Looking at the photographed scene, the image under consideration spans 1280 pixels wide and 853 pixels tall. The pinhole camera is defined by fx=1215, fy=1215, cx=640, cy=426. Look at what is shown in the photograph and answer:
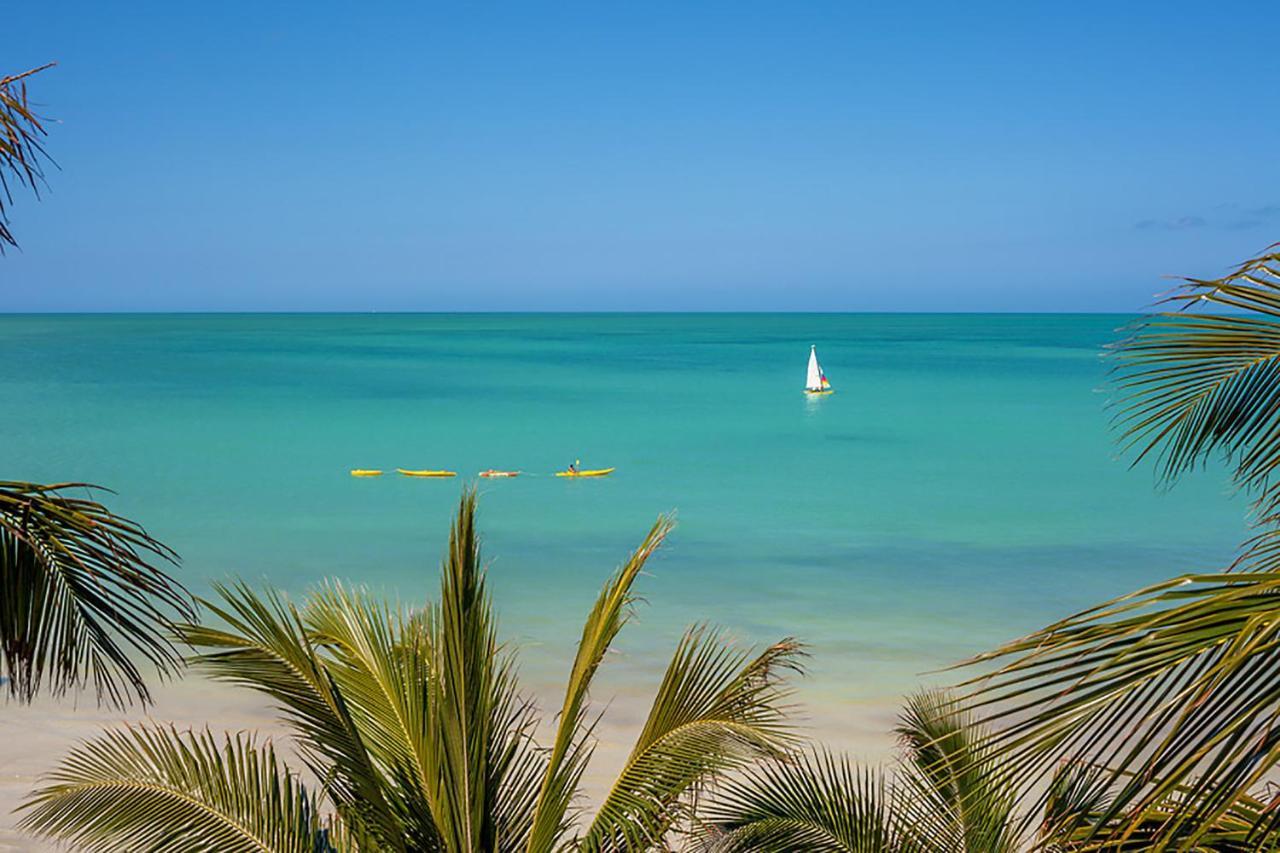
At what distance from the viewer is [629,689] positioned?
1479 centimetres

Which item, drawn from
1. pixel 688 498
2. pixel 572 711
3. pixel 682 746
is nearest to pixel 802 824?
pixel 682 746

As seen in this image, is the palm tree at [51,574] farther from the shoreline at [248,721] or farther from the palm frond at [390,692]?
the shoreline at [248,721]

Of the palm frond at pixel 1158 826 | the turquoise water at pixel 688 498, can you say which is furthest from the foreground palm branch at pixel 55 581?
the turquoise water at pixel 688 498

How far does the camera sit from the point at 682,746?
5660 millimetres

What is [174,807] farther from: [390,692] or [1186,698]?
[1186,698]

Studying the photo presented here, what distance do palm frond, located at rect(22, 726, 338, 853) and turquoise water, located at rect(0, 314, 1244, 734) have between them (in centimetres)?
493

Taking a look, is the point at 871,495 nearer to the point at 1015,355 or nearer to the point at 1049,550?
the point at 1049,550

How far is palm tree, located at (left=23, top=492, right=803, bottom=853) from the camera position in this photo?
5578mm

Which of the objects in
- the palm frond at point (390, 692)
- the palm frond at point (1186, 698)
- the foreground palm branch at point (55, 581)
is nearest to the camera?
the palm frond at point (1186, 698)

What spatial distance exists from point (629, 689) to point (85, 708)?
244 inches

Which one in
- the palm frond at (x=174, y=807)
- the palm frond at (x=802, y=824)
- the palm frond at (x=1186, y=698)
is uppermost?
the palm frond at (x=1186, y=698)

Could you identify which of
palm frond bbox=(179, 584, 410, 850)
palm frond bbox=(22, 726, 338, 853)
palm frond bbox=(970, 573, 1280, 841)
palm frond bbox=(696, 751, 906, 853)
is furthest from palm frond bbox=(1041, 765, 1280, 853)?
palm frond bbox=(22, 726, 338, 853)

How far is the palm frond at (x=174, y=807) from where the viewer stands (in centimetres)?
562

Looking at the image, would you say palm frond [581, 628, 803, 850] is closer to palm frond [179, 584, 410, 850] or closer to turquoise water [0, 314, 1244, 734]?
palm frond [179, 584, 410, 850]
